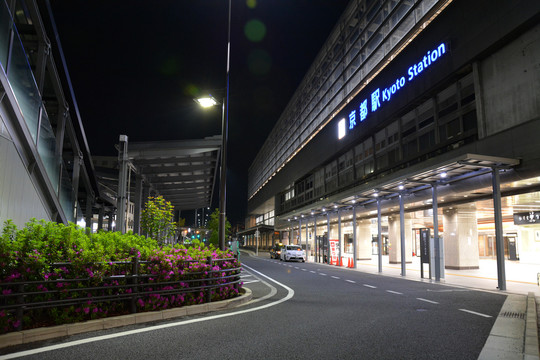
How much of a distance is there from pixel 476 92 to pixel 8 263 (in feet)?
72.5

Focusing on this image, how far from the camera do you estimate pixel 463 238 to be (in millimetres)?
25391

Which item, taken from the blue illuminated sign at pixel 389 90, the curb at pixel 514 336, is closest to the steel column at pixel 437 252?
the curb at pixel 514 336

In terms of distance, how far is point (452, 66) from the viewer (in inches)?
892

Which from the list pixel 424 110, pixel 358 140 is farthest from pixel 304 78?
pixel 424 110

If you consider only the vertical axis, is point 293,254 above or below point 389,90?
below

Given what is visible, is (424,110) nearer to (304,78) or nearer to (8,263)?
(8,263)

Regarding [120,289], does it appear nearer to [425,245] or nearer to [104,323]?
[104,323]

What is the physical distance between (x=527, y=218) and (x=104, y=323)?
30792mm

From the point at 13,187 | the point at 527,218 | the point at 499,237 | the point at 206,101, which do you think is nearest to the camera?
the point at 13,187

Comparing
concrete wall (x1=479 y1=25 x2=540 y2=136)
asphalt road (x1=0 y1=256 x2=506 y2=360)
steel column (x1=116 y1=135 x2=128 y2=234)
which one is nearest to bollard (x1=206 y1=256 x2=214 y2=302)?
asphalt road (x1=0 y1=256 x2=506 y2=360)

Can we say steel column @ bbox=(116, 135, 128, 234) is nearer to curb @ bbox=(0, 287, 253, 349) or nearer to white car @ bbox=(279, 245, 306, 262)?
curb @ bbox=(0, 287, 253, 349)

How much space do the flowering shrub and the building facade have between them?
259 cm

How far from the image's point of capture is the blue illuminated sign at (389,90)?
81.1ft

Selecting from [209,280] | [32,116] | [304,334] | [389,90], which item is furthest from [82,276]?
[389,90]
